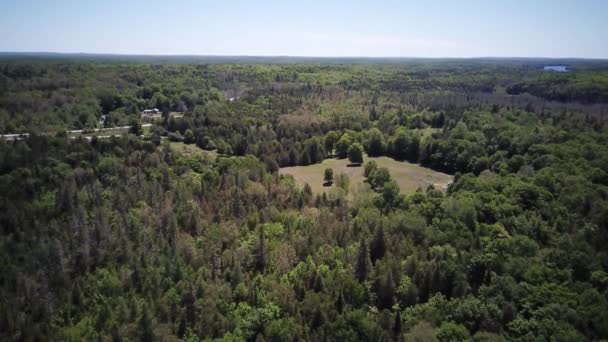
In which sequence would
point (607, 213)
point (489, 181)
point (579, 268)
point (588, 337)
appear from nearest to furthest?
point (588, 337) < point (579, 268) < point (607, 213) < point (489, 181)

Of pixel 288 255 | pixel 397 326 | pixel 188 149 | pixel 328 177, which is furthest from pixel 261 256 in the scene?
pixel 188 149

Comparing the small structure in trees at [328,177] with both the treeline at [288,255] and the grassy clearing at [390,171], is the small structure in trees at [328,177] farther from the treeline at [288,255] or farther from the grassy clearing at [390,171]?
the treeline at [288,255]

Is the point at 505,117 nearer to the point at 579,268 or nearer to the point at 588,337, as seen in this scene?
Result: the point at 579,268

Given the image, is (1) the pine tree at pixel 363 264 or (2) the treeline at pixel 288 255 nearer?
(2) the treeline at pixel 288 255

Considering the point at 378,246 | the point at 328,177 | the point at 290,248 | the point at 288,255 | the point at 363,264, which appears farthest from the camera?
the point at 328,177

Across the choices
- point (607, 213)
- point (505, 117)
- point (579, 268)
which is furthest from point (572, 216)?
point (505, 117)

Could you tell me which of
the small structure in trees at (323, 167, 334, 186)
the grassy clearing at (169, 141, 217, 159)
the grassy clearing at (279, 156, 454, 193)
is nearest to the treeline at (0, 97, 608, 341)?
the small structure in trees at (323, 167, 334, 186)

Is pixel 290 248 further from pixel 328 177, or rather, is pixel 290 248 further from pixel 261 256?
pixel 328 177

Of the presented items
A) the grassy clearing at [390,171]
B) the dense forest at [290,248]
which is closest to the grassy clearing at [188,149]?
the dense forest at [290,248]

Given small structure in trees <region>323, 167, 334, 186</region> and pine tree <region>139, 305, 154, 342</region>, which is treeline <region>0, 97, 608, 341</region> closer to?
pine tree <region>139, 305, 154, 342</region>
